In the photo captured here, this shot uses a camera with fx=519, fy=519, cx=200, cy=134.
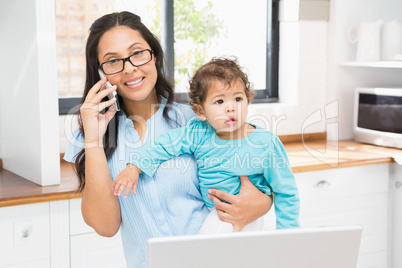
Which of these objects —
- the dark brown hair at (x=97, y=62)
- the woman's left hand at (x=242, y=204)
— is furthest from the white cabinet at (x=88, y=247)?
the woman's left hand at (x=242, y=204)

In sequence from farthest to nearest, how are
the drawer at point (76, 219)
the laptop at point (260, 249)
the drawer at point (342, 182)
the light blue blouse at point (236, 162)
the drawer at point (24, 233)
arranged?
the drawer at point (342, 182), the drawer at point (76, 219), the drawer at point (24, 233), the light blue blouse at point (236, 162), the laptop at point (260, 249)

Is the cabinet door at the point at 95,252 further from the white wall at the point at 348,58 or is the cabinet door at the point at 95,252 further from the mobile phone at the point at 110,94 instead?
the white wall at the point at 348,58

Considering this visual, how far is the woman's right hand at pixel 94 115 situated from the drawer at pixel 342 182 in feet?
4.49

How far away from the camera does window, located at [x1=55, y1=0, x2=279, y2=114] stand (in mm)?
2660

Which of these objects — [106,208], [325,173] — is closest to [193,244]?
[106,208]

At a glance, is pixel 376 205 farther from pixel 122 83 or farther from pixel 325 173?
pixel 122 83

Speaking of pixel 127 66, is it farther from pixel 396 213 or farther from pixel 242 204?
pixel 396 213

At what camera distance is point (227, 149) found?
1462mm

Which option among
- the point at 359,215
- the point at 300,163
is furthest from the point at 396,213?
the point at 300,163

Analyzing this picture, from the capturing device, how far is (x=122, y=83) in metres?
1.37

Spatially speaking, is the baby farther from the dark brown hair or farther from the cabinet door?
the cabinet door

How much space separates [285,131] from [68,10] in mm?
1418

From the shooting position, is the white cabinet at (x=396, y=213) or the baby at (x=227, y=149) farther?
the white cabinet at (x=396, y=213)

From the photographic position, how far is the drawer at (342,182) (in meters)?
2.56
